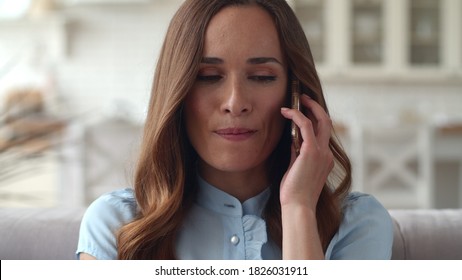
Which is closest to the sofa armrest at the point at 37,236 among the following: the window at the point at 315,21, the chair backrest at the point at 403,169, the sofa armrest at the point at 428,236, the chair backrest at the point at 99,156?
the sofa armrest at the point at 428,236

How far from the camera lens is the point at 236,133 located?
2.24ft

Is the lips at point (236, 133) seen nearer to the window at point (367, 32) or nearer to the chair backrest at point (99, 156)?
the chair backrest at point (99, 156)

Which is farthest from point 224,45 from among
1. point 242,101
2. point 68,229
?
point 68,229

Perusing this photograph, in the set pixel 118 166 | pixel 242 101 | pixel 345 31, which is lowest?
pixel 118 166

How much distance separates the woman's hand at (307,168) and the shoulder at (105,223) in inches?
7.4

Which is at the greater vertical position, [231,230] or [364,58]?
[364,58]

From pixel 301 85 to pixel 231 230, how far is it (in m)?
0.19

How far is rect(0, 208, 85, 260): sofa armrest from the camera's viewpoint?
2.61 ft

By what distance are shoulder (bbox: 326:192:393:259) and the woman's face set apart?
0.42 feet

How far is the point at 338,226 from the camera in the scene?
0.74 meters

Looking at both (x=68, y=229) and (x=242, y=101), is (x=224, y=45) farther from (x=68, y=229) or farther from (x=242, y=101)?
(x=68, y=229)

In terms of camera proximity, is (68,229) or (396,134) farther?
(396,134)

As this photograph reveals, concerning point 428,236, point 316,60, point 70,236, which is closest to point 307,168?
point 428,236

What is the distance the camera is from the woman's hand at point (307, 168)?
0.69 meters
